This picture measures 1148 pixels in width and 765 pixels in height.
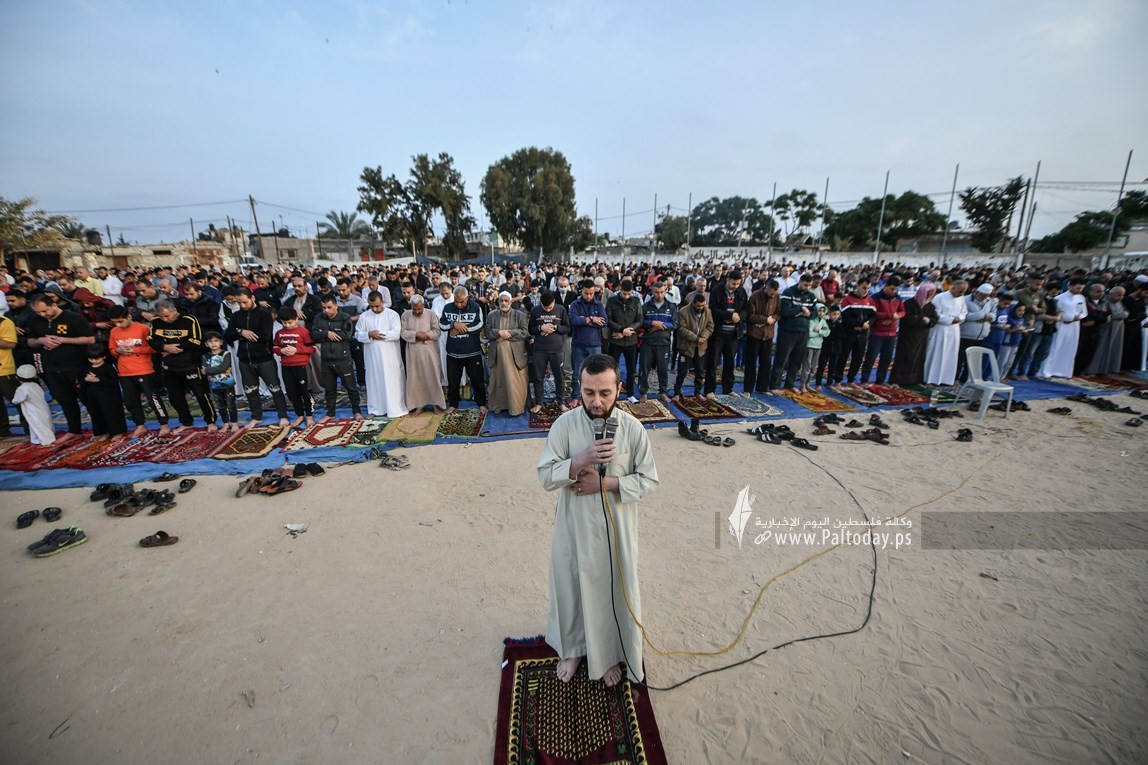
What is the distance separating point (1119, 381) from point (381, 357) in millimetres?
14091

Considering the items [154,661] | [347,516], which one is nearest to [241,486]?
[347,516]

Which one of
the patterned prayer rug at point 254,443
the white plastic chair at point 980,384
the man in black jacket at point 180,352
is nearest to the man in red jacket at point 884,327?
the white plastic chair at point 980,384

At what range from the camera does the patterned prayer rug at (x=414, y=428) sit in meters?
6.38

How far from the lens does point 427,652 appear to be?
2979 mm

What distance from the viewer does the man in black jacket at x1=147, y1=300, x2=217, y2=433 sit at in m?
5.99

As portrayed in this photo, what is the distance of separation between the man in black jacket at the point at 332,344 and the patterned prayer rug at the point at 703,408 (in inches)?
203

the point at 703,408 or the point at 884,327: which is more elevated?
the point at 884,327

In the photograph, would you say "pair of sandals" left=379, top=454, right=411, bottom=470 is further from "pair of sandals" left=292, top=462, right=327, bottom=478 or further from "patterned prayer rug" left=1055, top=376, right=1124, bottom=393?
"patterned prayer rug" left=1055, top=376, right=1124, bottom=393

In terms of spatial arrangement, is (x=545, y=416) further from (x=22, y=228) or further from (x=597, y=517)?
(x=22, y=228)

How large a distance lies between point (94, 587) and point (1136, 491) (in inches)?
390

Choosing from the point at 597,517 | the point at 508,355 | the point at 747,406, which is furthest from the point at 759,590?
the point at 508,355

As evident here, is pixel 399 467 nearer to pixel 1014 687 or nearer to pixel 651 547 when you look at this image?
pixel 651 547

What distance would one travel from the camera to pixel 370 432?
659 cm

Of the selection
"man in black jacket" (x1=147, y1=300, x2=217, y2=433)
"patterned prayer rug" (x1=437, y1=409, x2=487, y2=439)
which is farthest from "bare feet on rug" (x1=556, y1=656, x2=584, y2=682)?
"man in black jacket" (x1=147, y1=300, x2=217, y2=433)
